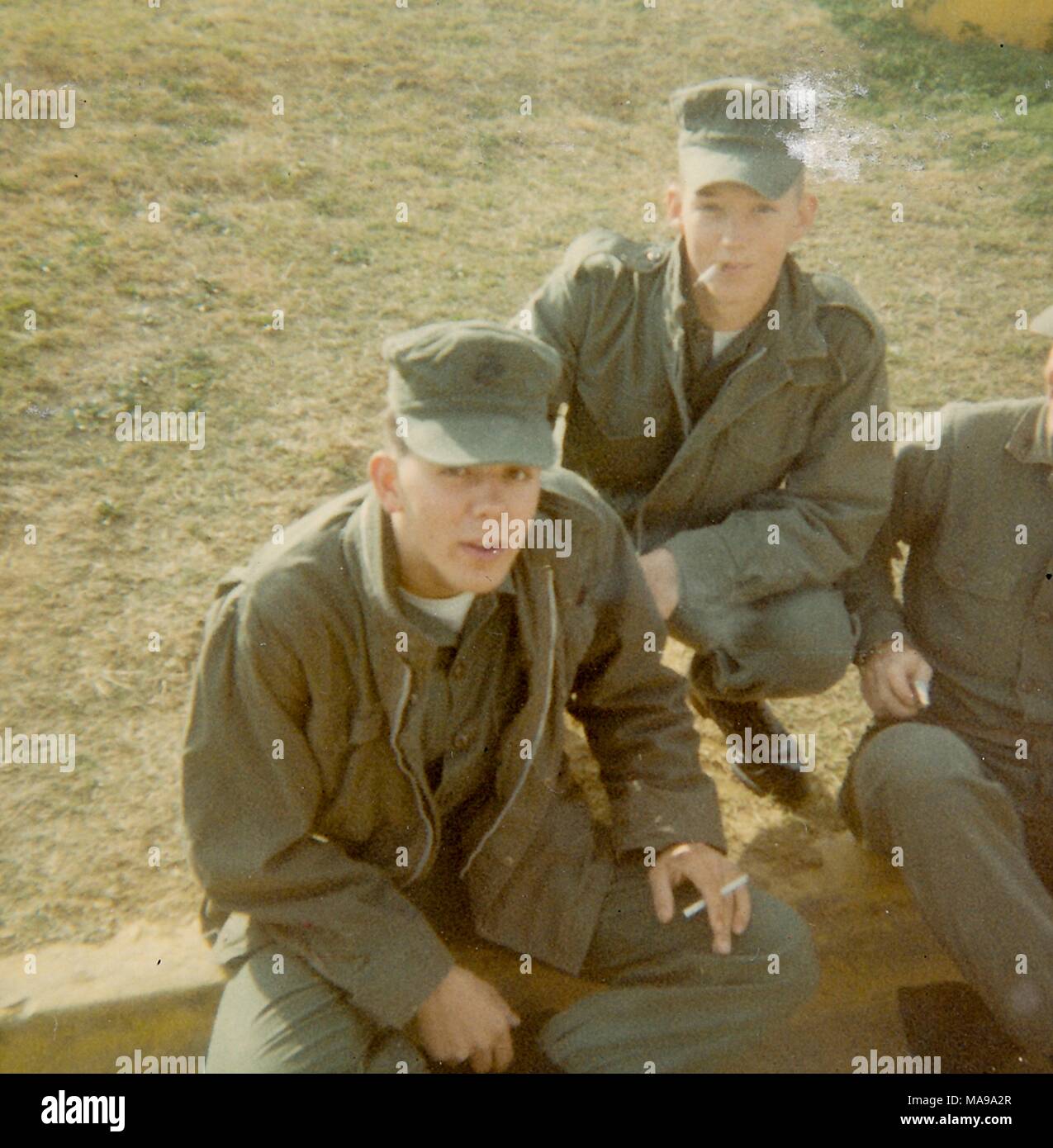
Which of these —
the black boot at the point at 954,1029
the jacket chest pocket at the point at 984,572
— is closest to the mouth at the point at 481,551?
the jacket chest pocket at the point at 984,572

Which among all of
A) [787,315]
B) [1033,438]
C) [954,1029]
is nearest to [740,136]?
[787,315]

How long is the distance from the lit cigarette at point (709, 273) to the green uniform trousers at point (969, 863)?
45.0 inches

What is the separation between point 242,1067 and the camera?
2.08 metres

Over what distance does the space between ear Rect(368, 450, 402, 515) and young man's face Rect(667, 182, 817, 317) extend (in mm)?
1162

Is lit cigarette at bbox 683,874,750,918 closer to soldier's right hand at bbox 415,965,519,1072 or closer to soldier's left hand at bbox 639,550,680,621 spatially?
soldier's right hand at bbox 415,965,519,1072

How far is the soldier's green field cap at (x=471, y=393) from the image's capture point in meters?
1.95

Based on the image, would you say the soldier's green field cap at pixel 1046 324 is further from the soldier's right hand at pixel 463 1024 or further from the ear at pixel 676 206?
the soldier's right hand at pixel 463 1024

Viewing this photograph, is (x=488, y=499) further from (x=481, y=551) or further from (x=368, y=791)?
(x=368, y=791)

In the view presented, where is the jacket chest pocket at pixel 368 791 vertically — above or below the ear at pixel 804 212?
below

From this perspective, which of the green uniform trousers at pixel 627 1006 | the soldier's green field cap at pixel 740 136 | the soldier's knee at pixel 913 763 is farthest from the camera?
the soldier's green field cap at pixel 740 136

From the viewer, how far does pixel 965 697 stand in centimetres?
270

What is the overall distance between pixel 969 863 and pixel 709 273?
1.46 meters

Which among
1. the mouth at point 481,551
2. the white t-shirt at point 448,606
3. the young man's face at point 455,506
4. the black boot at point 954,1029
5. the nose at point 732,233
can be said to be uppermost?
the nose at point 732,233

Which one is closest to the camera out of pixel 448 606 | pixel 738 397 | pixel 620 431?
pixel 448 606
